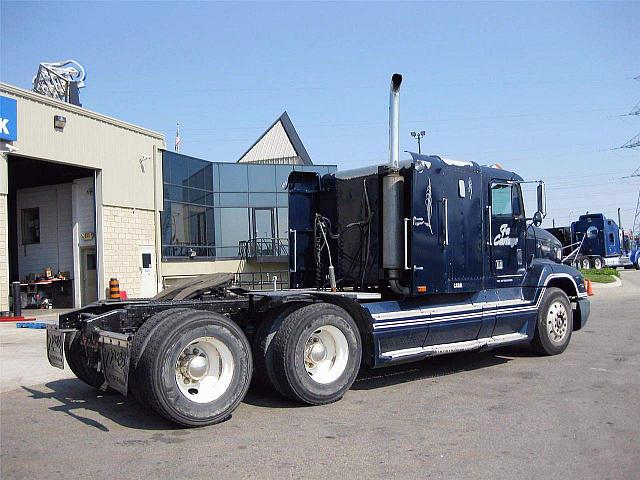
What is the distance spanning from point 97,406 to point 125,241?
1686cm

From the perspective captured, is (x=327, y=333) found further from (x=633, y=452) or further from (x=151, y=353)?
(x=633, y=452)

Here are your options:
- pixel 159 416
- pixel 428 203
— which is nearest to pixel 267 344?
pixel 159 416

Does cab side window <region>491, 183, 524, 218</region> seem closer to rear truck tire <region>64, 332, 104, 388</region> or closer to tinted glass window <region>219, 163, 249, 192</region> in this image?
rear truck tire <region>64, 332, 104, 388</region>

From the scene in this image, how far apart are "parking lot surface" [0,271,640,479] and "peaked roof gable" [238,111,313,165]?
3492cm

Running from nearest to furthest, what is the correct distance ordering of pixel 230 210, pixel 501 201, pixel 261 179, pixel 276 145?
pixel 501 201
pixel 230 210
pixel 261 179
pixel 276 145

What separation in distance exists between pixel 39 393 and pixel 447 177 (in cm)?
584

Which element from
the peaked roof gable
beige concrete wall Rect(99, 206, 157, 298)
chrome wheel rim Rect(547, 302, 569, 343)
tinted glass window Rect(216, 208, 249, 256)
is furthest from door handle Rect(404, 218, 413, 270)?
the peaked roof gable

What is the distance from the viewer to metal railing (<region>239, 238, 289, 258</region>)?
29.1 meters

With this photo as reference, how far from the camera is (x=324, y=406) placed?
6605mm

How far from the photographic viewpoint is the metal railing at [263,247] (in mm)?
29125

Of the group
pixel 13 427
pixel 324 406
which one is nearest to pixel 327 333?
pixel 324 406

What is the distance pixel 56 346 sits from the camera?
6.66 m

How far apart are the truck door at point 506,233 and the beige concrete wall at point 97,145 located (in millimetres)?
15121

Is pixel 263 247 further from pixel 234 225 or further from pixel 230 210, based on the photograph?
pixel 230 210
